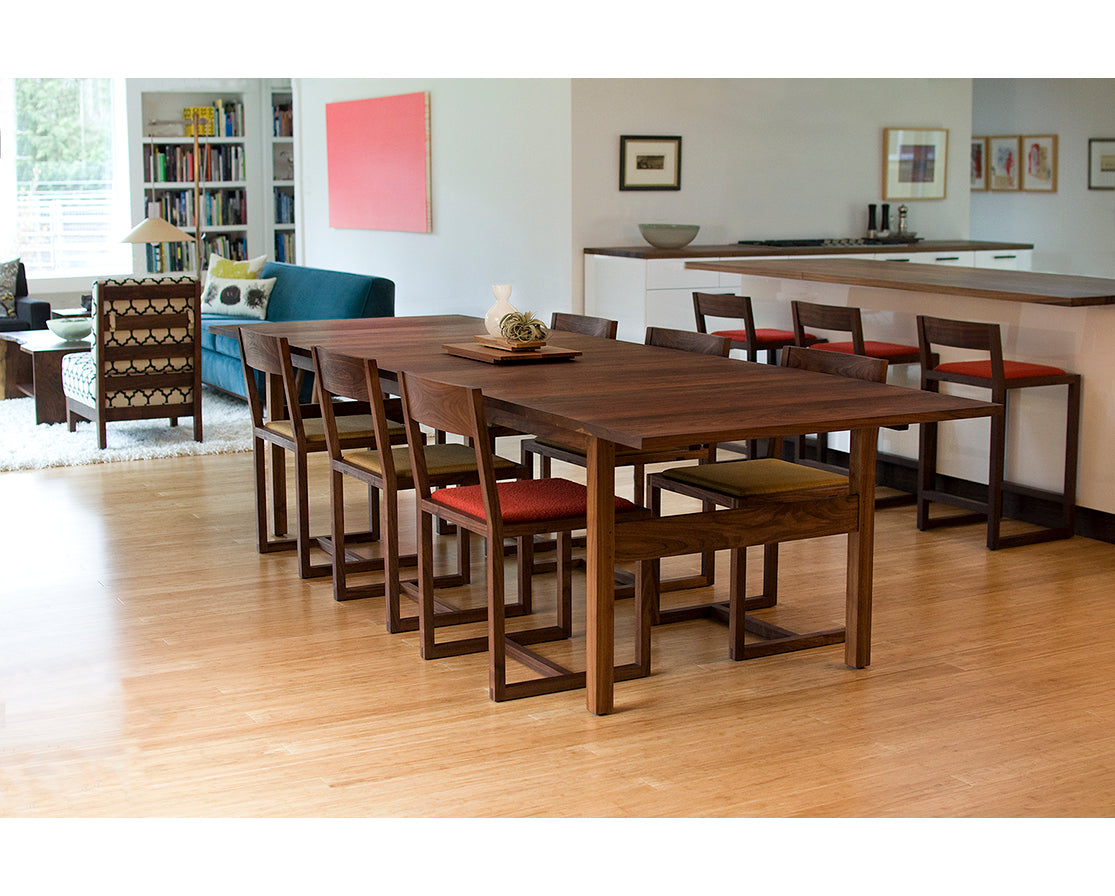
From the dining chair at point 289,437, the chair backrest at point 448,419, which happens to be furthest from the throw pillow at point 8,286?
the chair backrest at point 448,419

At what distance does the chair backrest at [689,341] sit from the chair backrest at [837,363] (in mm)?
294

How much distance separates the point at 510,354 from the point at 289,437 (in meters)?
0.94

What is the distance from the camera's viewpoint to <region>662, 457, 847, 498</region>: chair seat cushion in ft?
12.1

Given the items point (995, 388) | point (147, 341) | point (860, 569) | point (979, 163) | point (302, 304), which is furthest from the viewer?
point (979, 163)

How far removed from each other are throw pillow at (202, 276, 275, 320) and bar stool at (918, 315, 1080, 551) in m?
4.67

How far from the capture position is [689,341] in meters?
4.65

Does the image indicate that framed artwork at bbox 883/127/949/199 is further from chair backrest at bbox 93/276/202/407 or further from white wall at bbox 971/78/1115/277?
chair backrest at bbox 93/276/202/407

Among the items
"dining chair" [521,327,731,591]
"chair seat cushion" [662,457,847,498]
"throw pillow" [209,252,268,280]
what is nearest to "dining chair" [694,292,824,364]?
"dining chair" [521,327,731,591]

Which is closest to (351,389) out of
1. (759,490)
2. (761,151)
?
(759,490)

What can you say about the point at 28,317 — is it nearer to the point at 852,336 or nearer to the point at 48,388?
the point at 48,388

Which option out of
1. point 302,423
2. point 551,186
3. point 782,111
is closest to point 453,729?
point 302,423

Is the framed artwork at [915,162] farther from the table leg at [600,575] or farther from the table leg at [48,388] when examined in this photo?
the table leg at [600,575]

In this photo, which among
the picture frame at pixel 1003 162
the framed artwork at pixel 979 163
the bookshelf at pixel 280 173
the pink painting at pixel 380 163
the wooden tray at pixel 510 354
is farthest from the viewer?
the bookshelf at pixel 280 173

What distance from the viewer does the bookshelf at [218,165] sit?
11.2 m
